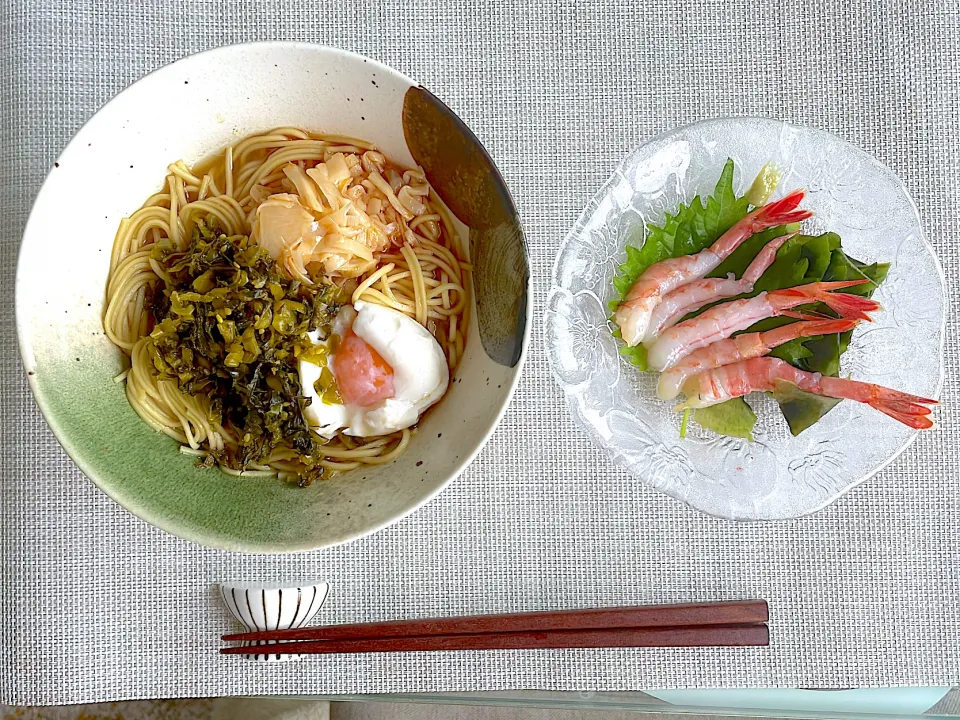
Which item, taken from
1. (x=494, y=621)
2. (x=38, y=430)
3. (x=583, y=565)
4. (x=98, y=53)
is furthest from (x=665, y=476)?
(x=98, y=53)

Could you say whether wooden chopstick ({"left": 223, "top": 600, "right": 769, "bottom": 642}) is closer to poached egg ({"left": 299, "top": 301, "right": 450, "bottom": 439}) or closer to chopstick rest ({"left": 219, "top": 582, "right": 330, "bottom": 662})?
chopstick rest ({"left": 219, "top": 582, "right": 330, "bottom": 662})

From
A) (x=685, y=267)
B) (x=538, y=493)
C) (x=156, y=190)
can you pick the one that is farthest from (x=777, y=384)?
(x=156, y=190)

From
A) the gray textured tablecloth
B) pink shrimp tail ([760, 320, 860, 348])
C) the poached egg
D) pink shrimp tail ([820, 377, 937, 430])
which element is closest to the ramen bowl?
the poached egg

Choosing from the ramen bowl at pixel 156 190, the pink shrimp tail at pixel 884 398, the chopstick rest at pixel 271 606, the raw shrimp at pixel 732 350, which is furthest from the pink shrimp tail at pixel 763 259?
the chopstick rest at pixel 271 606

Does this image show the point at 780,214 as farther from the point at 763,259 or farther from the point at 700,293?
the point at 700,293

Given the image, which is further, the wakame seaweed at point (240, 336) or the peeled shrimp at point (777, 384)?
the peeled shrimp at point (777, 384)

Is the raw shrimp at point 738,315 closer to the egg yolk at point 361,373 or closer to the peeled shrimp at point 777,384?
the peeled shrimp at point 777,384
